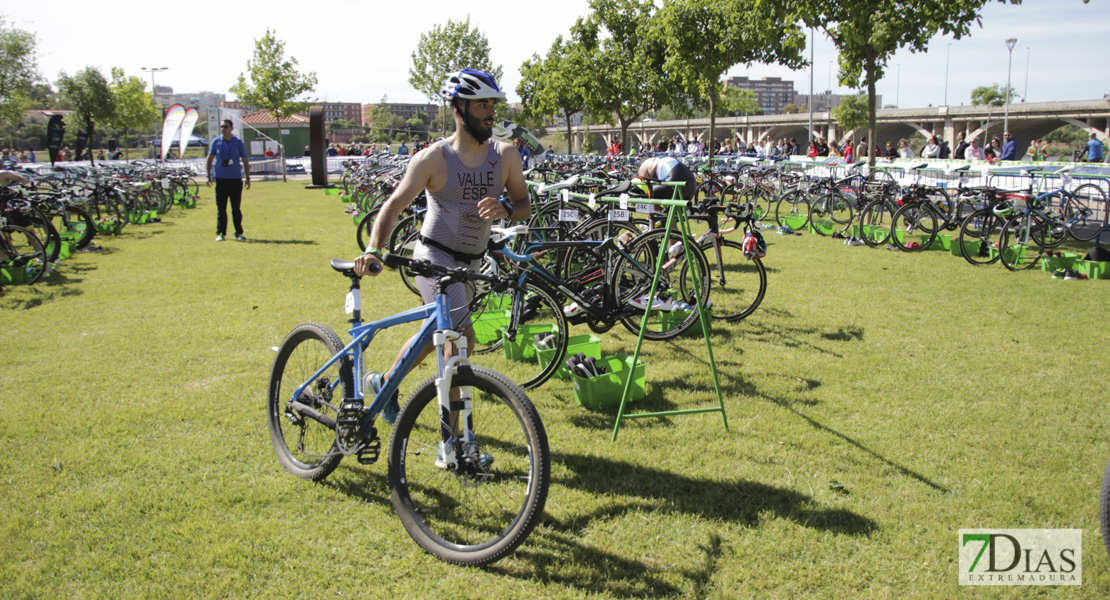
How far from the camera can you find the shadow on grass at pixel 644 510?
2.79 metres

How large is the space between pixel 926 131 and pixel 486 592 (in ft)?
229

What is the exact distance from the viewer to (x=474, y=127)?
342cm

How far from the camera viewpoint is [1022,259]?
9250mm

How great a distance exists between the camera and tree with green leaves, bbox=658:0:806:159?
19516 mm

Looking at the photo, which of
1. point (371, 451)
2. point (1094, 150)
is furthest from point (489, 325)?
point (1094, 150)

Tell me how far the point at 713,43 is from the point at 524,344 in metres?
18.2

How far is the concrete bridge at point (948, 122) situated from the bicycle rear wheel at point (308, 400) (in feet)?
112

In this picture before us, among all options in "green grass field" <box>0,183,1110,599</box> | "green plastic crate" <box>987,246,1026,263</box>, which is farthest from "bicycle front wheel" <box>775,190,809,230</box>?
"green grass field" <box>0,183,1110,599</box>

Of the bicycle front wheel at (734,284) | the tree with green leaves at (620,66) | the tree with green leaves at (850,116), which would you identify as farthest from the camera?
the tree with green leaves at (850,116)

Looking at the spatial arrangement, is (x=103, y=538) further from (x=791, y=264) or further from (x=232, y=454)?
(x=791, y=264)

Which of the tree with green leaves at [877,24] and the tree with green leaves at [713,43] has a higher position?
the tree with green leaves at [713,43]

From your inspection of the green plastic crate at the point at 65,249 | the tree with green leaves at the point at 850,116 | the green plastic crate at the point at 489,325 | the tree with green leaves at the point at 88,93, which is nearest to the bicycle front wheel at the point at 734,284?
the green plastic crate at the point at 489,325

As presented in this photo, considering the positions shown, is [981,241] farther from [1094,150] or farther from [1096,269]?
[1094,150]

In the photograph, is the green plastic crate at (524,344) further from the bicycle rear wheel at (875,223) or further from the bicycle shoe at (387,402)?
the bicycle rear wheel at (875,223)
